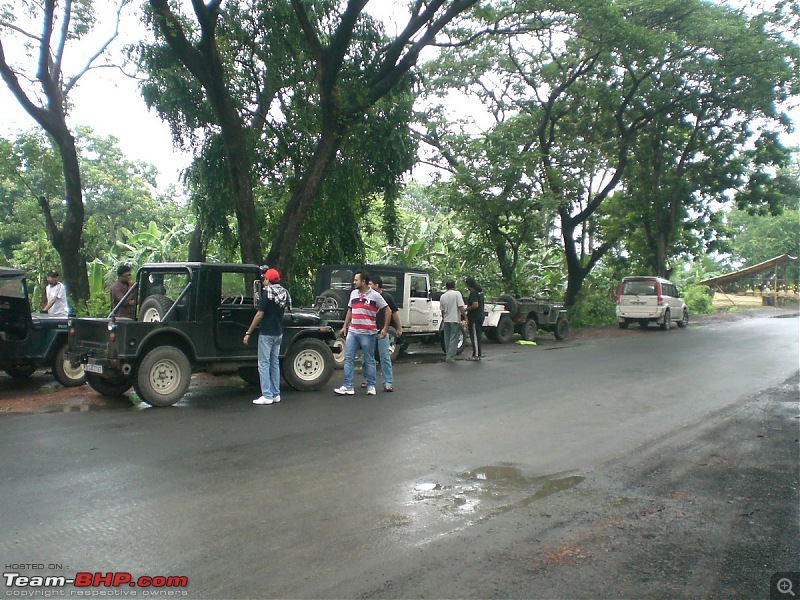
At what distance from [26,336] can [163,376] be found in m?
2.95

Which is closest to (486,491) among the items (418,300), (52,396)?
(52,396)

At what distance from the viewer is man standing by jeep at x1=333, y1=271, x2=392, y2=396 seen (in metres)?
10.7

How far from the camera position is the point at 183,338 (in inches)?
392

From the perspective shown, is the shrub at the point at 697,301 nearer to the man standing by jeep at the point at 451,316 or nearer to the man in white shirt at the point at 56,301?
the man standing by jeep at the point at 451,316

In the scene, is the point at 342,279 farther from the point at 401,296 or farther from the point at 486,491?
the point at 486,491

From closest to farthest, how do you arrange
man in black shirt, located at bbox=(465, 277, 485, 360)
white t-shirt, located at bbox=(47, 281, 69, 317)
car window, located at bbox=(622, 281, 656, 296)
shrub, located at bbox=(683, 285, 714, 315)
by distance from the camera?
white t-shirt, located at bbox=(47, 281, 69, 317) < man in black shirt, located at bbox=(465, 277, 485, 360) < car window, located at bbox=(622, 281, 656, 296) < shrub, located at bbox=(683, 285, 714, 315)

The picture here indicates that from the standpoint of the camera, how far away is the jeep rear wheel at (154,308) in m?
10.1

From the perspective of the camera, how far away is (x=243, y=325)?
10.5 m

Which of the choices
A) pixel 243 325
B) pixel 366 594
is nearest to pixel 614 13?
pixel 243 325

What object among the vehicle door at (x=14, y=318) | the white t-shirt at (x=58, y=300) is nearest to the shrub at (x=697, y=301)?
the white t-shirt at (x=58, y=300)


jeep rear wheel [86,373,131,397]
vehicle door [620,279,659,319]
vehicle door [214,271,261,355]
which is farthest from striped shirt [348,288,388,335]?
vehicle door [620,279,659,319]

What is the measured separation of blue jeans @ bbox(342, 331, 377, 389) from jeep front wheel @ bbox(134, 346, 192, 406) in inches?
88.4

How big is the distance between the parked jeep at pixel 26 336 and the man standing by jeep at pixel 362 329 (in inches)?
166

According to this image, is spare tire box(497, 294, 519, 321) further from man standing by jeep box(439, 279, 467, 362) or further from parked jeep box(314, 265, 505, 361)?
man standing by jeep box(439, 279, 467, 362)
